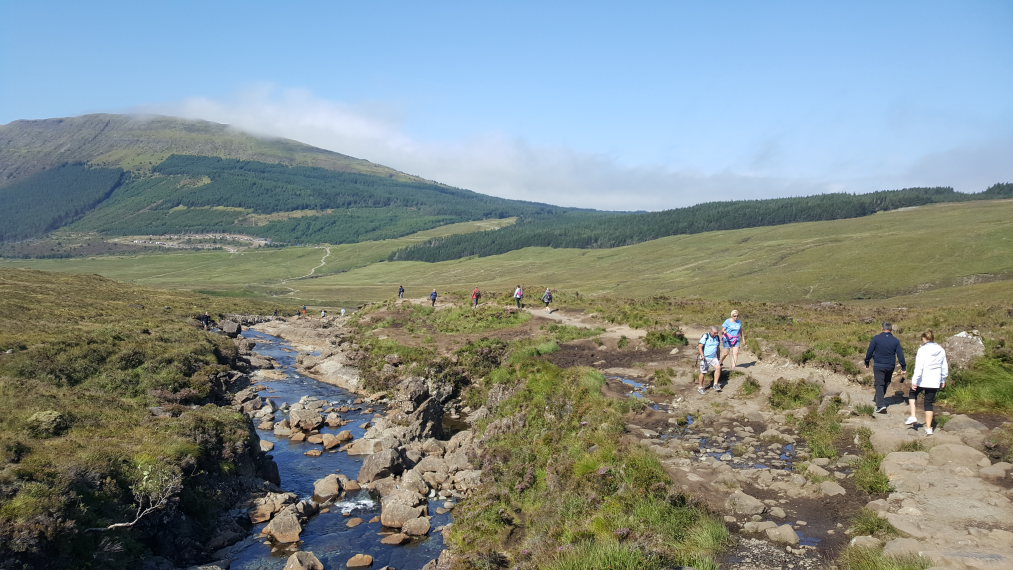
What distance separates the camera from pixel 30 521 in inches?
605

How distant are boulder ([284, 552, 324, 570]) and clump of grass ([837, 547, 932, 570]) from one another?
51.3 ft

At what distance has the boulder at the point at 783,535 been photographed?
1194 cm

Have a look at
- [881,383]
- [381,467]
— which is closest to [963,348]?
→ [881,383]

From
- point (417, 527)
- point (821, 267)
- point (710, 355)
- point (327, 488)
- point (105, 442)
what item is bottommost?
point (327, 488)

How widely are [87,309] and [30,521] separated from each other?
212ft

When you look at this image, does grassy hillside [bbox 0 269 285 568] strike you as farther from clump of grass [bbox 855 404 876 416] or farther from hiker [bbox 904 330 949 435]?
hiker [bbox 904 330 949 435]

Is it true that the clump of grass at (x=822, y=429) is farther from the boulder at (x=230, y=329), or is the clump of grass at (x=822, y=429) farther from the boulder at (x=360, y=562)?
the boulder at (x=230, y=329)

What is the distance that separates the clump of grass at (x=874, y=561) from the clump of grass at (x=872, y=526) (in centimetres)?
A: 93

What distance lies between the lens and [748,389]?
76.7 feet

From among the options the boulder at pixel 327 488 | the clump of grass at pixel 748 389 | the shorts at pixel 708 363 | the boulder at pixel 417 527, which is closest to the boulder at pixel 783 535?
the clump of grass at pixel 748 389

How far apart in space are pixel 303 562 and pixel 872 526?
16655 mm

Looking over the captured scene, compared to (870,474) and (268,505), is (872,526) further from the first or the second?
(268,505)

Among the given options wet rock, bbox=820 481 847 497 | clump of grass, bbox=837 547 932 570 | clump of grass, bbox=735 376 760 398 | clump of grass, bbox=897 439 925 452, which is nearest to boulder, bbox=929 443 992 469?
clump of grass, bbox=897 439 925 452

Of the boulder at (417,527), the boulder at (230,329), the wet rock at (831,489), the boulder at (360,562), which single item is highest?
the wet rock at (831,489)
